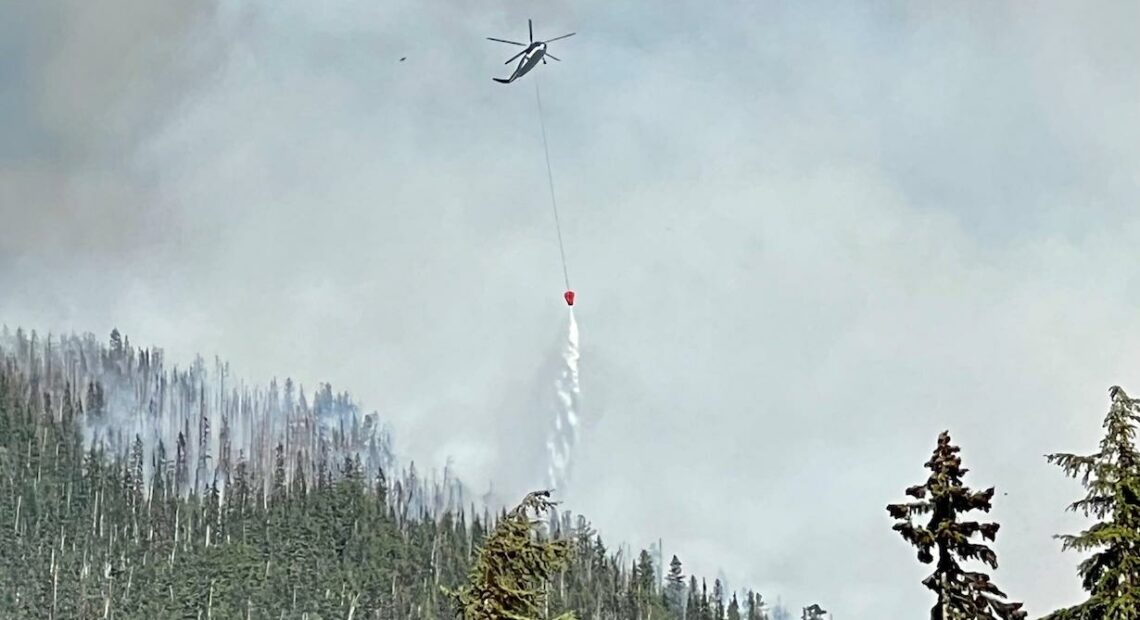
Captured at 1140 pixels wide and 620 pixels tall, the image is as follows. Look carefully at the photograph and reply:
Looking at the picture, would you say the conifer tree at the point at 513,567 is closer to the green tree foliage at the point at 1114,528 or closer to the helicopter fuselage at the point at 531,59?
the green tree foliage at the point at 1114,528

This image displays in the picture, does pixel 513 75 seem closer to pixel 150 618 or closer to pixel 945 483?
pixel 945 483

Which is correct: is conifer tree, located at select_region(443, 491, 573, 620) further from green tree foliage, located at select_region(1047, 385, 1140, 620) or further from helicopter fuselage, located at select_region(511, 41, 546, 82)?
helicopter fuselage, located at select_region(511, 41, 546, 82)

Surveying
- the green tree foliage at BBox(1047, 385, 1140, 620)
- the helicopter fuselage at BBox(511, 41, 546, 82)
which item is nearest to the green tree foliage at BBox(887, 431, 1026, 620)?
the green tree foliage at BBox(1047, 385, 1140, 620)

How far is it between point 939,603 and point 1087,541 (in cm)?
310

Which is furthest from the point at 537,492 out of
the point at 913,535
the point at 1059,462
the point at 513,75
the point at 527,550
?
the point at 513,75

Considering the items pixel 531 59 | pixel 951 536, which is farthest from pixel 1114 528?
pixel 531 59

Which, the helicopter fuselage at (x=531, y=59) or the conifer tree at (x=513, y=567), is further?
the helicopter fuselage at (x=531, y=59)

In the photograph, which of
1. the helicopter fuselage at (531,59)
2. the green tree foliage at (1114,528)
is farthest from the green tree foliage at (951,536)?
the helicopter fuselage at (531,59)

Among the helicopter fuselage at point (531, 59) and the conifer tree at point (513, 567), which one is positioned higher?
the helicopter fuselage at point (531, 59)

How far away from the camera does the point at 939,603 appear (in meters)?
25.1

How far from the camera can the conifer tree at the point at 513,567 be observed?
25891mm

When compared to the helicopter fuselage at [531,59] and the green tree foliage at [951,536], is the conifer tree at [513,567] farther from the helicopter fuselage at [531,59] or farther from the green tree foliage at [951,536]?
the helicopter fuselage at [531,59]

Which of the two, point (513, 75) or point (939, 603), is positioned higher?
point (513, 75)

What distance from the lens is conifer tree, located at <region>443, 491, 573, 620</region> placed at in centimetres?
2589
